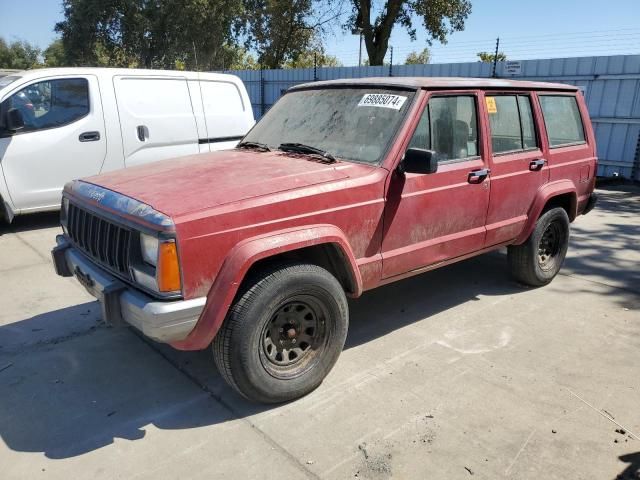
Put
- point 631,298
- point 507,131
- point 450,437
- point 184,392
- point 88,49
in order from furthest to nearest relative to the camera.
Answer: point 88,49 < point 631,298 < point 507,131 < point 184,392 < point 450,437

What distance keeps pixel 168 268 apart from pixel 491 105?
2.93 meters

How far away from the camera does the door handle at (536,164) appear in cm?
448

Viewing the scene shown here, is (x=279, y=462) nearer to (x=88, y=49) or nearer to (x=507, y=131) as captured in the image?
(x=507, y=131)

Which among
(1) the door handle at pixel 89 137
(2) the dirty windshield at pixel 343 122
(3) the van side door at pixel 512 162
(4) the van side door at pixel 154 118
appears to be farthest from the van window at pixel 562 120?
(1) the door handle at pixel 89 137

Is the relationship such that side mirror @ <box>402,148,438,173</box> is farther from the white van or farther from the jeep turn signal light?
the white van

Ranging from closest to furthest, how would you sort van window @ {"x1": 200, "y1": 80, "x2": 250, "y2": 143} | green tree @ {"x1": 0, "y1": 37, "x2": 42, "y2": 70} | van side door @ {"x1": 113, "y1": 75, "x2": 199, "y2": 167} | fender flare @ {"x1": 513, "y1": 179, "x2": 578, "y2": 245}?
fender flare @ {"x1": 513, "y1": 179, "x2": 578, "y2": 245} < van side door @ {"x1": 113, "y1": 75, "x2": 199, "y2": 167} < van window @ {"x1": 200, "y1": 80, "x2": 250, "y2": 143} < green tree @ {"x1": 0, "y1": 37, "x2": 42, "y2": 70}

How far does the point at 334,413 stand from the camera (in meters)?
3.01

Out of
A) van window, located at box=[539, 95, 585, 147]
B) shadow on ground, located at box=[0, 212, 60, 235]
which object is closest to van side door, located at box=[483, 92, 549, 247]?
van window, located at box=[539, 95, 585, 147]

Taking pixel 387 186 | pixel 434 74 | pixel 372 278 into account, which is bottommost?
pixel 372 278

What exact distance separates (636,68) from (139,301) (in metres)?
11.1

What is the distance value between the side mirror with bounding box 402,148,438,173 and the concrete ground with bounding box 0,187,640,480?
1332 millimetres

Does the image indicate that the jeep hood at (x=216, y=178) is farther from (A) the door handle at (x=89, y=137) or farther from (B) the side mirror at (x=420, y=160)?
(A) the door handle at (x=89, y=137)

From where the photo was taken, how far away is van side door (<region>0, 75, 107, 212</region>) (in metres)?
6.33

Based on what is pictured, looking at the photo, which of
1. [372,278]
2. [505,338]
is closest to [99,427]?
[372,278]
